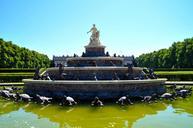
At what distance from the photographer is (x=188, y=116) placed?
51.1ft

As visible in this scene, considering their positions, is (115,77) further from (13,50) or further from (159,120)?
(13,50)

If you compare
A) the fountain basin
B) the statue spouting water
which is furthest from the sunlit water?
the statue spouting water

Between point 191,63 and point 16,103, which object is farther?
point 191,63

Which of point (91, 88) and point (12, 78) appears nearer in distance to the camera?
point (91, 88)

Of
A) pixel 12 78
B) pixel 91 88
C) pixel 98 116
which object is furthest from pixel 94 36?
pixel 98 116

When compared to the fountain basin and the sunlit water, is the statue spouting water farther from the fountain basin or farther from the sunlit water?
the sunlit water

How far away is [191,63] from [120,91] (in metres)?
56.6

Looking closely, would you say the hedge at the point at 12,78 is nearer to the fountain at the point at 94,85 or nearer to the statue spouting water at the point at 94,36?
the statue spouting water at the point at 94,36

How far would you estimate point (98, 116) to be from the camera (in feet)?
51.5

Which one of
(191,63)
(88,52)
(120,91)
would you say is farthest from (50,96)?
(191,63)

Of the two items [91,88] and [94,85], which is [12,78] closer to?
[91,88]

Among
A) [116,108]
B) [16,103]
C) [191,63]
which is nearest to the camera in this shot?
[116,108]

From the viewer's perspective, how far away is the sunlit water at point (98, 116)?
1365 cm

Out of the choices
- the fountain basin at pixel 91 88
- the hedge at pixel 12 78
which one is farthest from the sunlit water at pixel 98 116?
the hedge at pixel 12 78
